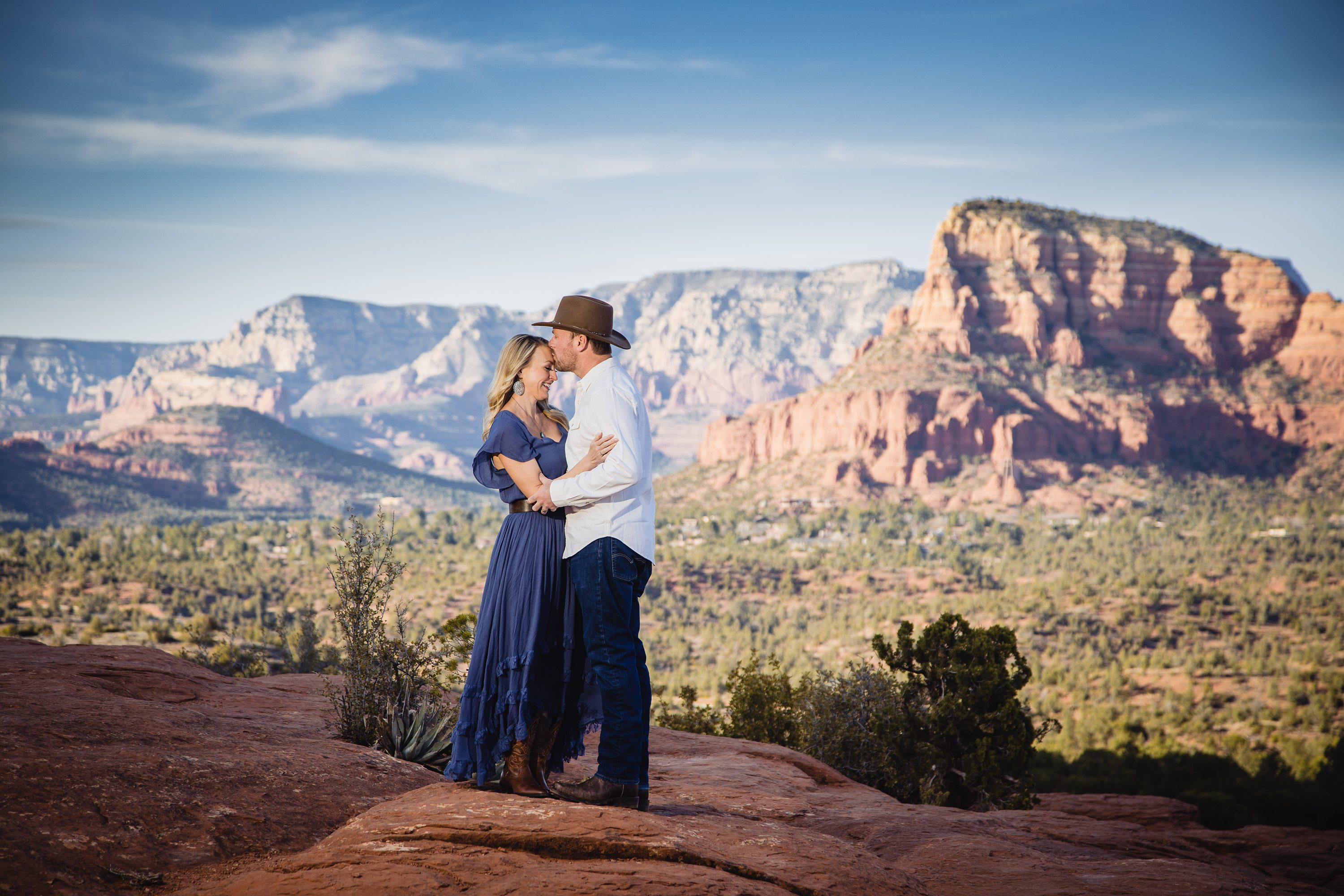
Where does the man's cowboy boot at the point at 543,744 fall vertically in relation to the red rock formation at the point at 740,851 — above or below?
above

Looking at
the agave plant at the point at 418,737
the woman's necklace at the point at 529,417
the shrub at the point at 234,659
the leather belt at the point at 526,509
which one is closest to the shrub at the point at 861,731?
the agave plant at the point at 418,737

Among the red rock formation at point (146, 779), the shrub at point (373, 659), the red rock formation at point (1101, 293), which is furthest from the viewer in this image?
the red rock formation at point (1101, 293)

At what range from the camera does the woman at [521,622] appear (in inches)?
201

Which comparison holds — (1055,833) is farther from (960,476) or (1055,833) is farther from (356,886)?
(960,476)

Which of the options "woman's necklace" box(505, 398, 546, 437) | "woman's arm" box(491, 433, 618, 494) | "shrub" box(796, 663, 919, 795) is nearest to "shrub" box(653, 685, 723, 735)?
"shrub" box(796, 663, 919, 795)

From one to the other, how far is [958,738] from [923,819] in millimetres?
9217

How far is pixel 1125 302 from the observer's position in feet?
381

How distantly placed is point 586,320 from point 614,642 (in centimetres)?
199

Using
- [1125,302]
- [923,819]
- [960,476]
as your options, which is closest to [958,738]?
[923,819]

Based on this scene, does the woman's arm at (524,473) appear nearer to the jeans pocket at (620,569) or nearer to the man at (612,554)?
the man at (612,554)

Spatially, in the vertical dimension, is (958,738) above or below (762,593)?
above

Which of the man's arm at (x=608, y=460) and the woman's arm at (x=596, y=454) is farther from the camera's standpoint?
the woman's arm at (x=596, y=454)

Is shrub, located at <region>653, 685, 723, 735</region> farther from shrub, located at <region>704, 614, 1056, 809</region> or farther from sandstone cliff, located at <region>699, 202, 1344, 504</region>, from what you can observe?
sandstone cliff, located at <region>699, 202, 1344, 504</region>

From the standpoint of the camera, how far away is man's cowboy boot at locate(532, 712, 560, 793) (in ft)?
17.1
